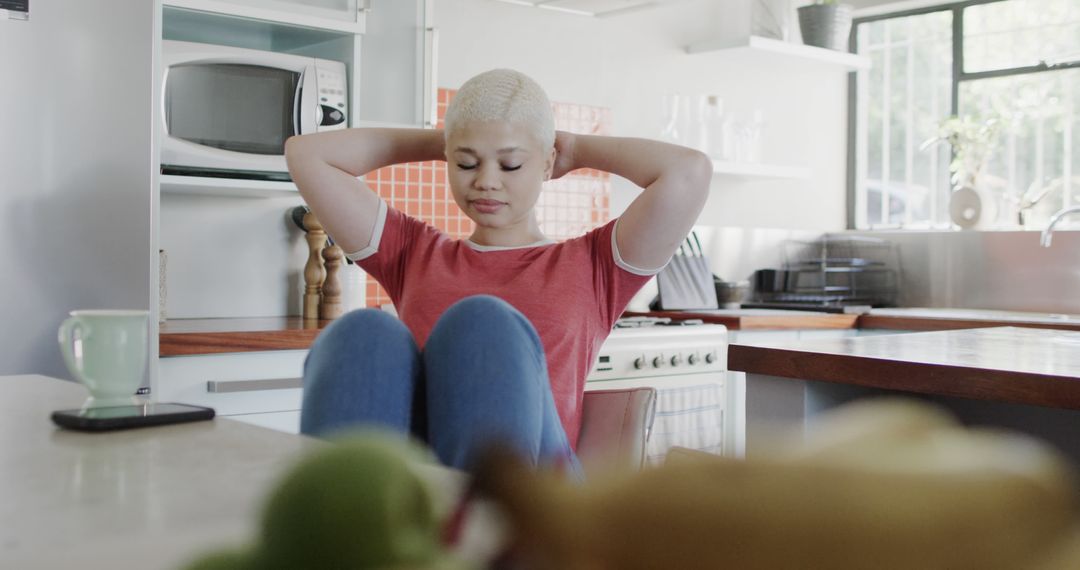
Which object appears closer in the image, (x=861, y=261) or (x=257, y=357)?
(x=257, y=357)

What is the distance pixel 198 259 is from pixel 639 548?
124 inches

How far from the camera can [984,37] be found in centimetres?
461

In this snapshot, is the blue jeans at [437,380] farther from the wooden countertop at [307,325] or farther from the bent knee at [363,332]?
the wooden countertop at [307,325]

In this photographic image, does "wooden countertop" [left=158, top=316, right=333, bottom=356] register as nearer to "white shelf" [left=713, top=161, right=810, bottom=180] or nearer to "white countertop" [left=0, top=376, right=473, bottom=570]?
"white countertop" [left=0, top=376, right=473, bottom=570]

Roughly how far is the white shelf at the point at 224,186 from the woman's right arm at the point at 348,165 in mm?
891

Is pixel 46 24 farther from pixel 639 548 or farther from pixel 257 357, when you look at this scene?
pixel 639 548

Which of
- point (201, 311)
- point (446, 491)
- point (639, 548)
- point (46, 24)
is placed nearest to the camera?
point (639, 548)

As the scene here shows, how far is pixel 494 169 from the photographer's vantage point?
5.74 feet

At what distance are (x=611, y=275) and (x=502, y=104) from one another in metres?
0.34

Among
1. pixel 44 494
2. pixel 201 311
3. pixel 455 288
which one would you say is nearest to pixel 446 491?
pixel 44 494

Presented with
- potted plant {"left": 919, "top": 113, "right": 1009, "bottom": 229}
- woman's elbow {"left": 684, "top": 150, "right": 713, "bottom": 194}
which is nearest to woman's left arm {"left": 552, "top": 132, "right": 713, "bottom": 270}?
woman's elbow {"left": 684, "top": 150, "right": 713, "bottom": 194}

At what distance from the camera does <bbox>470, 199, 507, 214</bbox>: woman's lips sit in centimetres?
178

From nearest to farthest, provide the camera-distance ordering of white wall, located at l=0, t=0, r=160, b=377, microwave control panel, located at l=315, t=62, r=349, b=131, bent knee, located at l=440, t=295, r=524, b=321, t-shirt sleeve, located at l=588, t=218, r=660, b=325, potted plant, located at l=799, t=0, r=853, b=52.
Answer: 1. bent knee, located at l=440, t=295, r=524, b=321
2. t-shirt sleeve, located at l=588, t=218, r=660, b=325
3. white wall, located at l=0, t=0, r=160, b=377
4. microwave control panel, located at l=315, t=62, r=349, b=131
5. potted plant, located at l=799, t=0, r=853, b=52

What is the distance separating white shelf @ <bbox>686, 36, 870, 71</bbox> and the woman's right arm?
244cm
